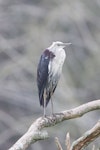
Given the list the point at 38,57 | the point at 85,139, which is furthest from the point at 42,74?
the point at 38,57

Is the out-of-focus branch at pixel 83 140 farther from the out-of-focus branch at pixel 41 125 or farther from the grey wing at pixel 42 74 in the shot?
the grey wing at pixel 42 74

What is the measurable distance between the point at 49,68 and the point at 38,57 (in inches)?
373

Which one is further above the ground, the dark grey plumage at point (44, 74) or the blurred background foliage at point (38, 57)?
the blurred background foliage at point (38, 57)

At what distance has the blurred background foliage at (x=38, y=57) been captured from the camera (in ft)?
44.7

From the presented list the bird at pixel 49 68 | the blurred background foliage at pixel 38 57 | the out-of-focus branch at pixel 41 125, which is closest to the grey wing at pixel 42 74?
the bird at pixel 49 68

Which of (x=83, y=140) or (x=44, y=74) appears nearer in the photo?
(x=83, y=140)

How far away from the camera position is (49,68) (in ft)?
13.4

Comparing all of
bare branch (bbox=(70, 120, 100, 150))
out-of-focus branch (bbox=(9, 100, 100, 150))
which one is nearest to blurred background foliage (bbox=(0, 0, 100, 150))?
out-of-focus branch (bbox=(9, 100, 100, 150))

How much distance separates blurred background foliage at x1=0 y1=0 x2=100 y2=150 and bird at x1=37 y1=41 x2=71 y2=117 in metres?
8.43

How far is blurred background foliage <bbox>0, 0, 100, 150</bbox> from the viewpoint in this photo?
1362 cm

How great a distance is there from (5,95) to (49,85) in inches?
388

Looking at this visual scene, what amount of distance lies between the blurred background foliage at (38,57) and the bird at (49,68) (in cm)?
843

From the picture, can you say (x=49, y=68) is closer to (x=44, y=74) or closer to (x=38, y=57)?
(x=44, y=74)

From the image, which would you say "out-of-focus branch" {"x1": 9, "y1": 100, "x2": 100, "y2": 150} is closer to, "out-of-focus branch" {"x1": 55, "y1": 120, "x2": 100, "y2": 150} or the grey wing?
"out-of-focus branch" {"x1": 55, "y1": 120, "x2": 100, "y2": 150}
